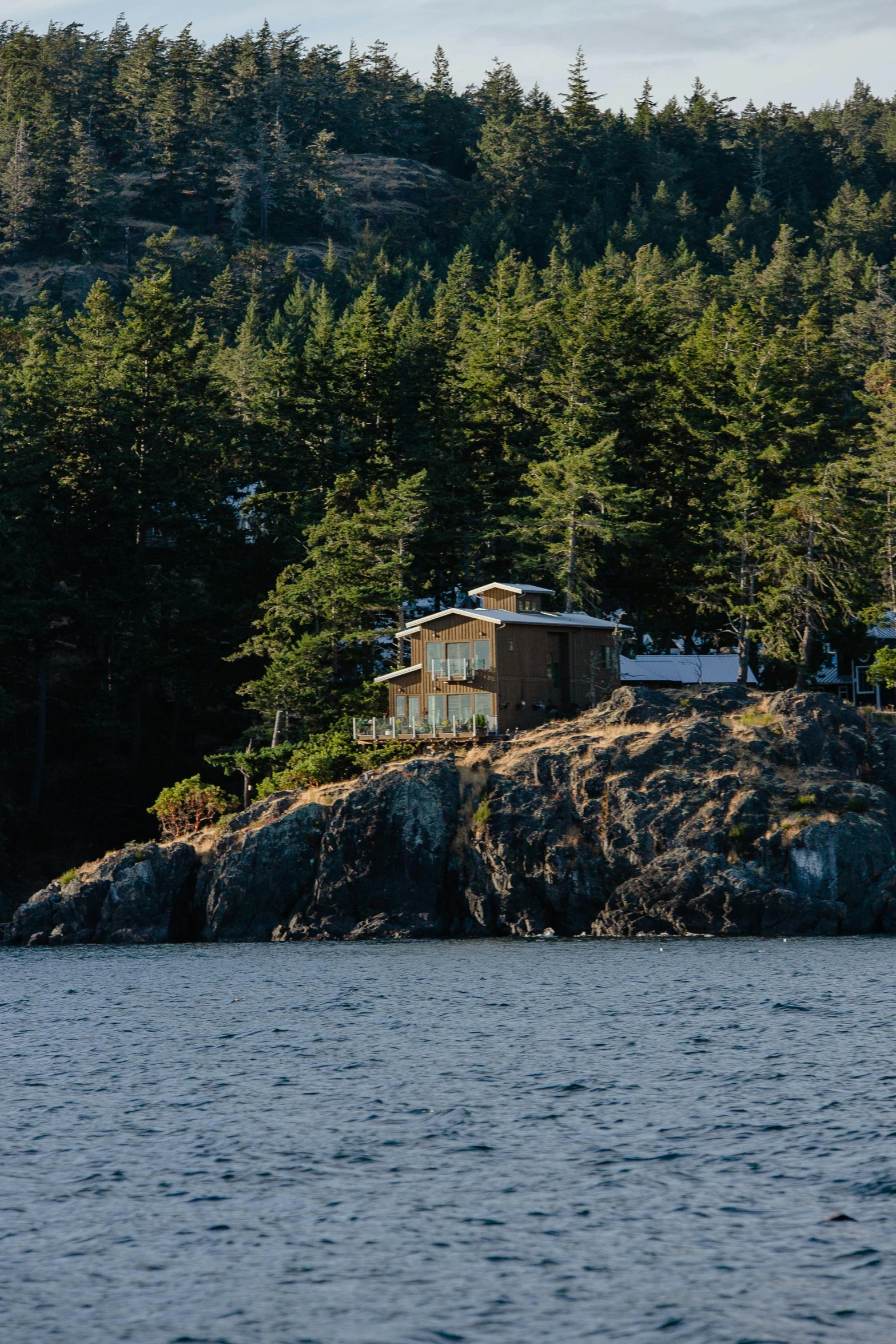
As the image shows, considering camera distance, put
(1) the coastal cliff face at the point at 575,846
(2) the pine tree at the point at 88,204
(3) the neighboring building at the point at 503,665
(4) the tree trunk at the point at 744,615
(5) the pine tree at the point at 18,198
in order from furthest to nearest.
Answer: (5) the pine tree at the point at 18,198 → (2) the pine tree at the point at 88,204 → (4) the tree trunk at the point at 744,615 → (3) the neighboring building at the point at 503,665 → (1) the coastal cliff face at the point at 575,846

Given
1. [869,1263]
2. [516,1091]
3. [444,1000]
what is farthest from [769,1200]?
[444,1000]

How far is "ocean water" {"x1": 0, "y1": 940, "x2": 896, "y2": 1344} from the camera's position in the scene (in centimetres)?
1627

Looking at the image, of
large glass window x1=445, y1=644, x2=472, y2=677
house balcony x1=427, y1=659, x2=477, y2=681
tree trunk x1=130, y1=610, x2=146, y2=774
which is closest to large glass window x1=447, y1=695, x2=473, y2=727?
house balcony x1=427, y1=659, x2=477, y2=681

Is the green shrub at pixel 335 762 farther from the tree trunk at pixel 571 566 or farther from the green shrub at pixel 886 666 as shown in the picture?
the green shrub at pixel 886 666

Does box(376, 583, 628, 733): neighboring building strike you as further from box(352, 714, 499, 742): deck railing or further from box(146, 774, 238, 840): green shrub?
box(146, 774, 238, 840): green shrub

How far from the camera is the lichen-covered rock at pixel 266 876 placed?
64500 millimetres

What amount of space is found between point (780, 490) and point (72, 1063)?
6210 centimetres

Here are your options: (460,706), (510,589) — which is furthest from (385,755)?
(510,589)

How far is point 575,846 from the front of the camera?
61.4 m

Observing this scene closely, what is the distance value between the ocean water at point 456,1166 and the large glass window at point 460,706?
2770cm

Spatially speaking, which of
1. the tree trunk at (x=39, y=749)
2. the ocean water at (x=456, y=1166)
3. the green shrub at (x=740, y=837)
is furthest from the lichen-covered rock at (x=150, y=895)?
the green shrub at (x=740, y=837)

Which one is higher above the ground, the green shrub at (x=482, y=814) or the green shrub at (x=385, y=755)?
the green shrub at (x=385, y=755)

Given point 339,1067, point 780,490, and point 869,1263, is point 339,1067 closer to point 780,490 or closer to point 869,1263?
point 869,1263

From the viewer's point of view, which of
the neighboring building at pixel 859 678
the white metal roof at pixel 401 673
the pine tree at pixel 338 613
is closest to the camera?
the white metal roof at pixel 401 673
